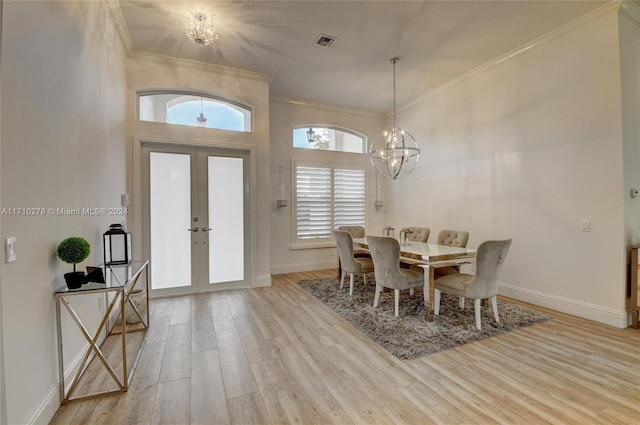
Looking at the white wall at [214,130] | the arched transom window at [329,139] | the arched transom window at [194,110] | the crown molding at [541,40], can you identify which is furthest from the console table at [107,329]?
the crown molding at [541,40]

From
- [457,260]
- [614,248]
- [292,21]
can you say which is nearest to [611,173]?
[614,248]

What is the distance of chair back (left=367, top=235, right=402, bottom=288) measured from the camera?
3.25m

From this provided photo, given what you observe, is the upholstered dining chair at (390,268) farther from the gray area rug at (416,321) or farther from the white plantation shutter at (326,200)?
the white plantation shutter at (326,200)

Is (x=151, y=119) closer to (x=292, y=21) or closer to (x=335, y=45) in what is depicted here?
(x=292, y=21)

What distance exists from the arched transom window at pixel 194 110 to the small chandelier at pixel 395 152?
7.37ft

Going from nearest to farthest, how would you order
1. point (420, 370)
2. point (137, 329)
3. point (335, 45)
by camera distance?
point (420, 370)
point (137, 329)
point (335, 45)

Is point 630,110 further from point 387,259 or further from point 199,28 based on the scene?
point 199,28

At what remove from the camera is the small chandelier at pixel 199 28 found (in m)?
3.06

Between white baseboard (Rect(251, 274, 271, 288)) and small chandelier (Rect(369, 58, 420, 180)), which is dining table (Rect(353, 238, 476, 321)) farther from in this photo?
white baseboard (Rect(251, 274, 271, 288))

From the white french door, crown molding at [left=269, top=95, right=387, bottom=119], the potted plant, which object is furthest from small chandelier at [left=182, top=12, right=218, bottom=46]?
the potted plant

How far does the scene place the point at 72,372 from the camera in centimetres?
211

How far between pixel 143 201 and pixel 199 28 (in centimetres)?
243

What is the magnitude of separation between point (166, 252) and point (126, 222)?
681 mm

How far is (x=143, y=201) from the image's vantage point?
4055 mm
